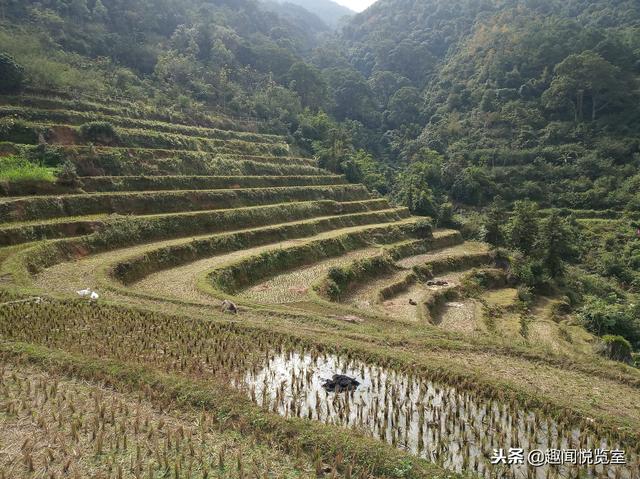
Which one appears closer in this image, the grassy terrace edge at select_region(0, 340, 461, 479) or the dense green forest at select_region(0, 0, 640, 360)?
the grassy terrace edge at select_region(0, 340, 461, 479)

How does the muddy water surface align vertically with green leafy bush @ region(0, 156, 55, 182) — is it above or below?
above

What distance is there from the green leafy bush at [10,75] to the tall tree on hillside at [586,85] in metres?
60.9

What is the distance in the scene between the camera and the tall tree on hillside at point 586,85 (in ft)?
187

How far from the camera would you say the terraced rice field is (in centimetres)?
657

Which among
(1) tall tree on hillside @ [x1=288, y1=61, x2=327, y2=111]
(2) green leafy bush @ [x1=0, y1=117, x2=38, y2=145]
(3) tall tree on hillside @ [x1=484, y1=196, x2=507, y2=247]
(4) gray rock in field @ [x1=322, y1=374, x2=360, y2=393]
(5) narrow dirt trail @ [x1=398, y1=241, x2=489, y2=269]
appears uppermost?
(1) tall tree on hillside @ [x1=288, y1=61, x2=327, y2=111]

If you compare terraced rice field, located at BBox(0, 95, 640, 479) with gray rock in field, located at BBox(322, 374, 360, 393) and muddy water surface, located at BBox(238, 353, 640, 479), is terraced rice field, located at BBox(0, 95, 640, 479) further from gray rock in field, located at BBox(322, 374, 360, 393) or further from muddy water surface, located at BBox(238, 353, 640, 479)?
gray rock in field, located at BBox(322, 374, 360, 393)

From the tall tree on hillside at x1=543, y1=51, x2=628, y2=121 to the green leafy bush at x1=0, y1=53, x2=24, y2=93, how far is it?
60.9 meters

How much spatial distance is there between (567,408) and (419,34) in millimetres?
116574

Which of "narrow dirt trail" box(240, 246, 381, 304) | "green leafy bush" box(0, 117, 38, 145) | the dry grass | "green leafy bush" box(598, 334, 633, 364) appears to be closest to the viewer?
the dry grass

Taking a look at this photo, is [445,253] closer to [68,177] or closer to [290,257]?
[290,257]

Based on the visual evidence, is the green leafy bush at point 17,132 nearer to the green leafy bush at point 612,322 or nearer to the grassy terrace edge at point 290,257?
the grassy terrace edge at point 290,257

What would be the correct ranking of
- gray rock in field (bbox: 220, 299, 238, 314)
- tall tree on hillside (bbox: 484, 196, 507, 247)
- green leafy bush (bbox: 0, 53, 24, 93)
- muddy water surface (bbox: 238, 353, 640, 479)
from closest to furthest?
muddy water surface (bbox: 238, 353, 640, 479), gray rock in field (bbox: 220, 299, 238, 314), green leafy bush (bbox: 0, 53, 24, 93), tall tree on hillside (bbox: 484, 196, 507, 247)

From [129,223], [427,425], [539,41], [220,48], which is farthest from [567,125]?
[427,425]

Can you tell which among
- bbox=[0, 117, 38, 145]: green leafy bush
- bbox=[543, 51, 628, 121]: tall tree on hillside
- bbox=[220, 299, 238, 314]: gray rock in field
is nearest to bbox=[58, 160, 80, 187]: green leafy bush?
bbox=[0, 117, 38, 145]: green leafy bush
